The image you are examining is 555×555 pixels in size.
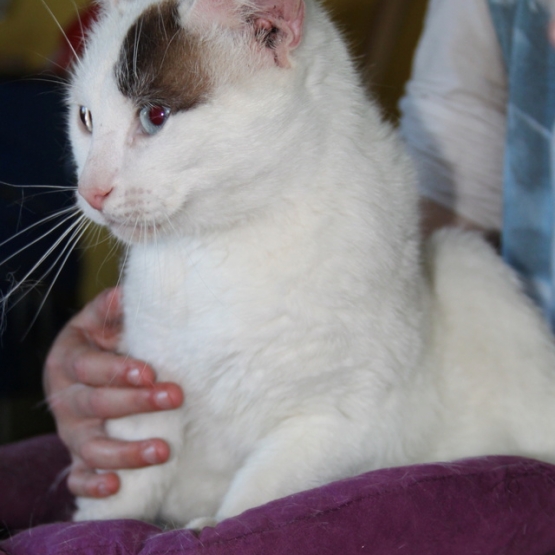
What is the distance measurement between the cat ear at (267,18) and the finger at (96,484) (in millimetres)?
600

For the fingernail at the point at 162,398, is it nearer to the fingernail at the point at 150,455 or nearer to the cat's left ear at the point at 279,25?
the fingernail at the point at 150,455

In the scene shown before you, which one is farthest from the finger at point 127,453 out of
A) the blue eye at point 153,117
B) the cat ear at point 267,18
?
the cat ear at point 267,18

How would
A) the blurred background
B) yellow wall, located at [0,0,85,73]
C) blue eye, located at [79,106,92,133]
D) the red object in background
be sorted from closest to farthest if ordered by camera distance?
blue eye, located at [79,106,92,133] → the red object in background → the blurred background → yellow wall, located at [0,0,85,73]

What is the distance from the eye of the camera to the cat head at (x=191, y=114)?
75 cm

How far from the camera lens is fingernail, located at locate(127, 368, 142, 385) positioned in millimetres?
884

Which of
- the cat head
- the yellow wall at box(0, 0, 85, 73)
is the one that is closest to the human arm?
the cat head

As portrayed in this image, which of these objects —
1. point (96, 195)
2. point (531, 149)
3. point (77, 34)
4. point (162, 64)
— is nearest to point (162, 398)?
point (96, 195)

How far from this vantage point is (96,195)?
76 cm

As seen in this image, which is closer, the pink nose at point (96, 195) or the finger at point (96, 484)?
the pink nose at point (96, 195)

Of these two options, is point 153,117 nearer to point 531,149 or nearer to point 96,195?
point 96,195

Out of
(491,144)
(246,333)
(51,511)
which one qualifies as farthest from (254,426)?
(491,144)

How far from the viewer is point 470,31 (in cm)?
124

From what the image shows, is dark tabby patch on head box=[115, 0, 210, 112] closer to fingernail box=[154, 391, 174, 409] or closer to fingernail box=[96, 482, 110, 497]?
fingernail box=[154, 391, 174, 409]

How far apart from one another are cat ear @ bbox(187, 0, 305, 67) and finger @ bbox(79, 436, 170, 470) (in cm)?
52
